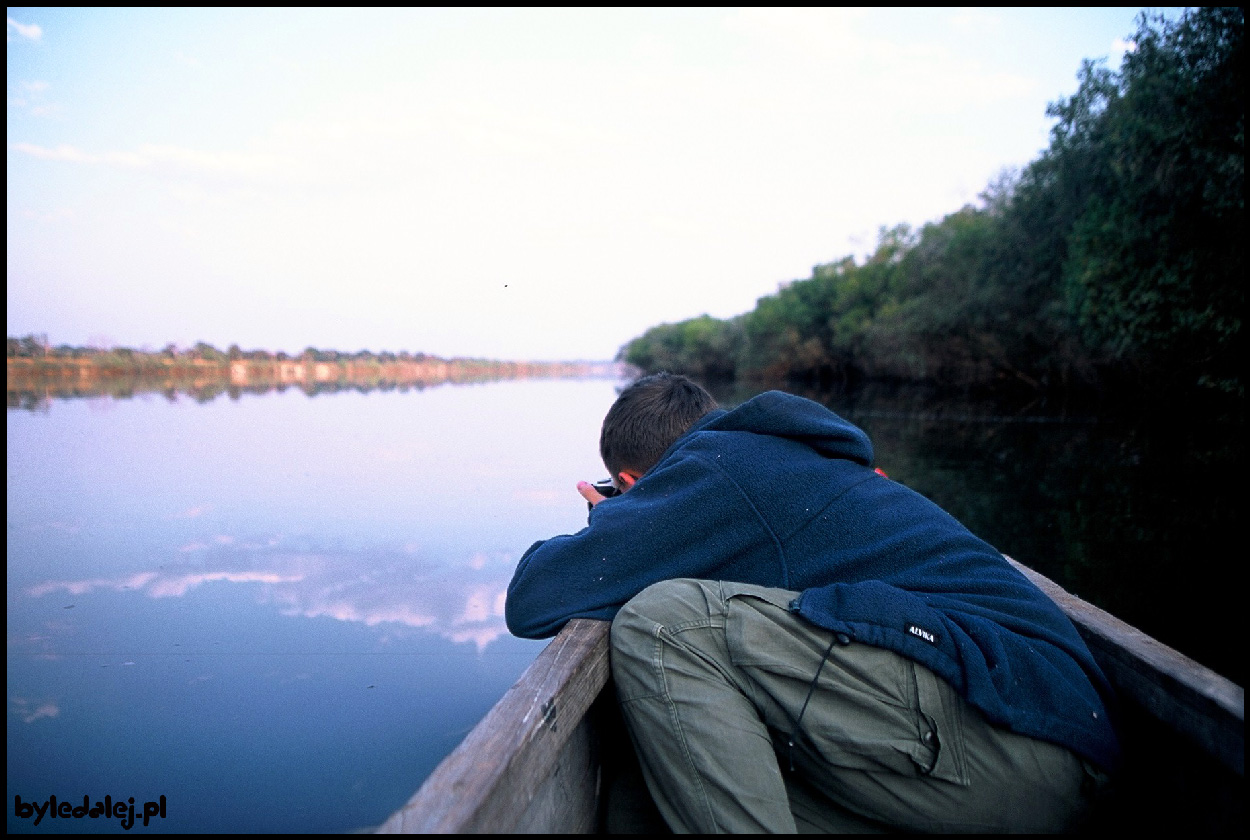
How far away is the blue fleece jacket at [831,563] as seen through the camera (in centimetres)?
142

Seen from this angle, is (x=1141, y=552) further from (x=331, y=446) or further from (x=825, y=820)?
(x=331, y=446)

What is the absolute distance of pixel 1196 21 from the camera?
1089 cm

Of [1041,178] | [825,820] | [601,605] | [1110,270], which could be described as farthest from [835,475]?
[1041,178]

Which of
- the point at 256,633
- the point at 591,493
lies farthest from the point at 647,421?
the point at 256,633

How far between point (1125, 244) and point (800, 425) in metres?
14.2

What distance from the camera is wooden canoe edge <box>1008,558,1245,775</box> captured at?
4.36 feet

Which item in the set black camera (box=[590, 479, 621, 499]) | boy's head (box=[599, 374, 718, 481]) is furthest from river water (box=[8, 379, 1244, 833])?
boy's head (box=[599, 374, 718, 481])

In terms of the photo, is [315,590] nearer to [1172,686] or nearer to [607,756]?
[607,756]

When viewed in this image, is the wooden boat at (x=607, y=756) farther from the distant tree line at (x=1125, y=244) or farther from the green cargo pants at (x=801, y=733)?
the distant tree line at (x=1125, y=244)

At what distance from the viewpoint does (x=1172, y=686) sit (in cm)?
152

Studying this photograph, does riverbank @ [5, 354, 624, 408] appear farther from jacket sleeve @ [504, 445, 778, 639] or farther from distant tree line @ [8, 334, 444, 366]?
jacket sleeve @ [504, 445, 778, 639]

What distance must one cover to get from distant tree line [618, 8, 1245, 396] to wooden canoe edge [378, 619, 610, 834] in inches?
118

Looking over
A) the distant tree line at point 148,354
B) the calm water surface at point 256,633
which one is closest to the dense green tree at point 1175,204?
the calm water surface at point 256,633

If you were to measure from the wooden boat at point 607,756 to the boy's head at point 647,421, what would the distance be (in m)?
0.56
